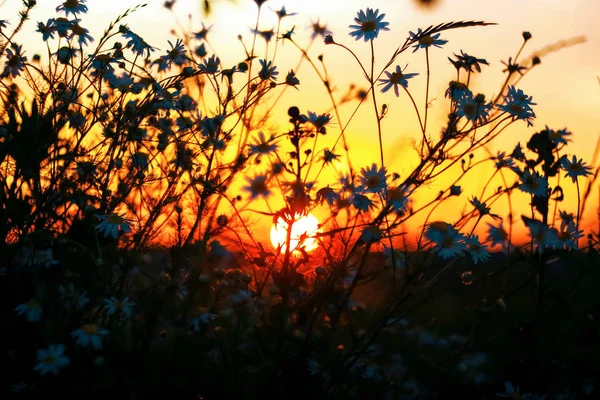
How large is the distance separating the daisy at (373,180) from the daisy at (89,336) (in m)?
0.94

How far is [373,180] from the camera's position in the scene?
7.45 ft

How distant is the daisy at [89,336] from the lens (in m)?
2.03

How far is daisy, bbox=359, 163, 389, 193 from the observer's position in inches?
88.4

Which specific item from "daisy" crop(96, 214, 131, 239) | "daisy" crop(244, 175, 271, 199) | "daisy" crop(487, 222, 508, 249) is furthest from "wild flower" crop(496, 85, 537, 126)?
"daisy" crop(96, 214, 131, 239)

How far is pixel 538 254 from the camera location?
8.59 feet

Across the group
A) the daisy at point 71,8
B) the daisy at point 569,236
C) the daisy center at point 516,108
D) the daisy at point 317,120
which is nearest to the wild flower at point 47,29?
the daisy at point 71,8

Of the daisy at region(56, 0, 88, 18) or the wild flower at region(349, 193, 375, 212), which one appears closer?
the wild flower at region(349, 193, 375, 212)

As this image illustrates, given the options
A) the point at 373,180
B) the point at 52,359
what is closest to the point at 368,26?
the point at 373,180

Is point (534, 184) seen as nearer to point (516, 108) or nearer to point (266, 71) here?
point (516, 108)

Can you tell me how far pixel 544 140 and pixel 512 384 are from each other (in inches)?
36.6

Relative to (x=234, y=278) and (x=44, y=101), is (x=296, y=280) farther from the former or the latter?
Answer: (x=44, y=101)

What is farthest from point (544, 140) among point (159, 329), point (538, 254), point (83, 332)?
point (83, 332)

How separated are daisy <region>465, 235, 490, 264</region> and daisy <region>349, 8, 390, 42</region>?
844 mm

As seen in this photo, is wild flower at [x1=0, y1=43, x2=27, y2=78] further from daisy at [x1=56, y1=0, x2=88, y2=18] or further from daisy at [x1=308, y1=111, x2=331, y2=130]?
daisy at [x1=308, y1=111, x2=331, y2=130]
